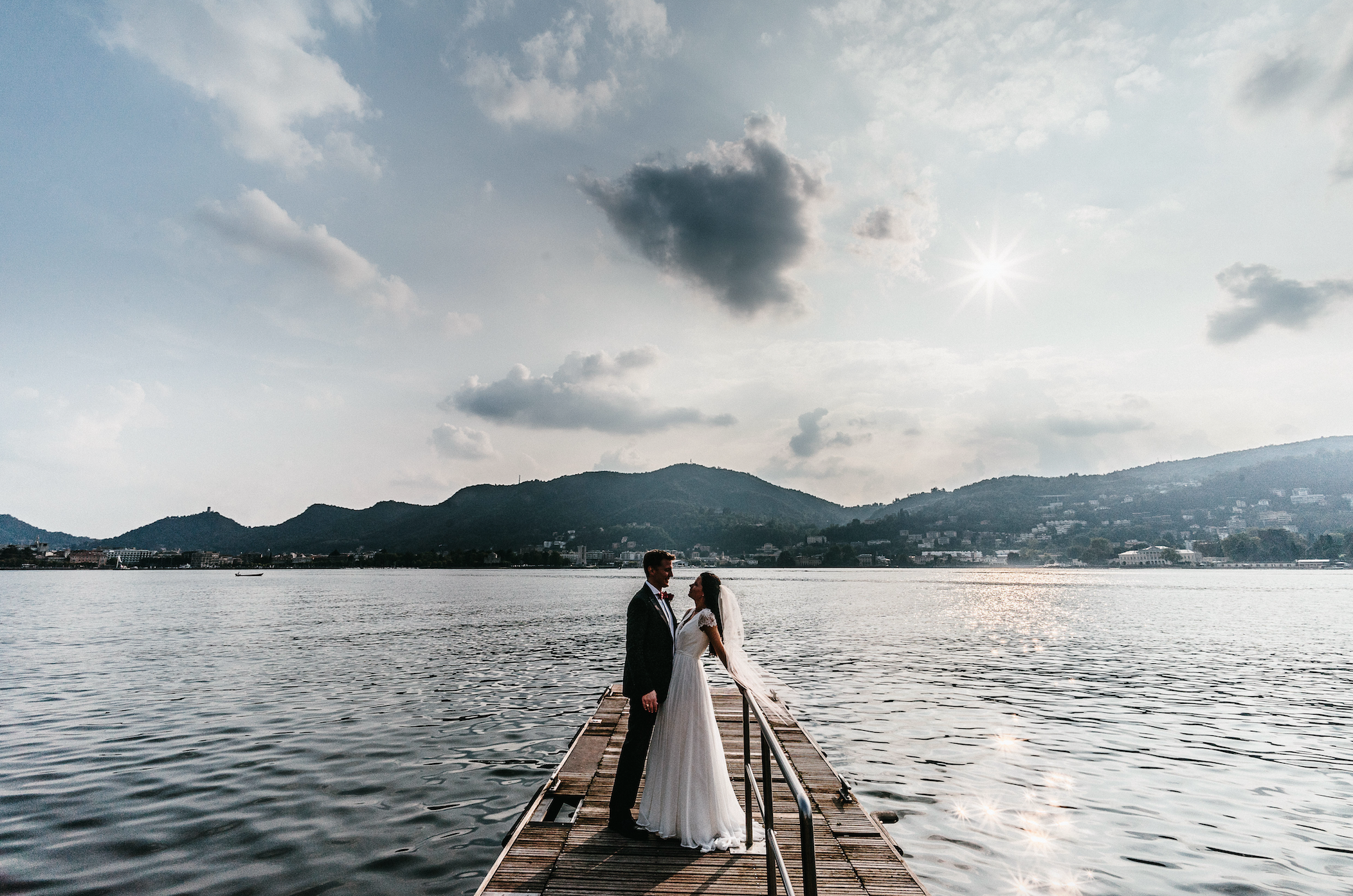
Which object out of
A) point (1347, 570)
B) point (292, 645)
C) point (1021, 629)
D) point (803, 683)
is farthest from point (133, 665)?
point (1347, 570)

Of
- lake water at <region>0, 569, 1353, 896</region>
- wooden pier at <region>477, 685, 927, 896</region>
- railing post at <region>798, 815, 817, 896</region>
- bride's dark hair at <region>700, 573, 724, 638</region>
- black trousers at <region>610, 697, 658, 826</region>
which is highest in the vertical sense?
bride's dark hair at <region>700, 573, 724, 638</region>

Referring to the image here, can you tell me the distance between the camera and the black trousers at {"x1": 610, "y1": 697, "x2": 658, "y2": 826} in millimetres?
7504

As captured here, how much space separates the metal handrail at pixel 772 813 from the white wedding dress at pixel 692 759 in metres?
0.36

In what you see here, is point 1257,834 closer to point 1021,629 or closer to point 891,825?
point 891,825

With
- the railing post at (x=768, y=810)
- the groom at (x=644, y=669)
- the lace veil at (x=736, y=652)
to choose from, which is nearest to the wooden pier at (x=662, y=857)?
the groom at (x=644, y=669)

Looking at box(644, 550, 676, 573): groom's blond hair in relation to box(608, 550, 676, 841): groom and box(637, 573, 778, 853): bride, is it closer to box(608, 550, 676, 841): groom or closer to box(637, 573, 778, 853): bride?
box(608, 550, 676, 841): groom

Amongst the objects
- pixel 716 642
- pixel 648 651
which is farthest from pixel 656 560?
pixel 716 642

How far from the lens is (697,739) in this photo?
281 inches

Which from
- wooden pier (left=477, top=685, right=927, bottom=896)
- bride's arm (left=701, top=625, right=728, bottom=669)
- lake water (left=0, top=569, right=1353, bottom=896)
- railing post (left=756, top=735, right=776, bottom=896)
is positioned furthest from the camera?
lake water (left=0, top=569, right=1353, bottom=896)

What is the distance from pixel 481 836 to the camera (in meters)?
9.48

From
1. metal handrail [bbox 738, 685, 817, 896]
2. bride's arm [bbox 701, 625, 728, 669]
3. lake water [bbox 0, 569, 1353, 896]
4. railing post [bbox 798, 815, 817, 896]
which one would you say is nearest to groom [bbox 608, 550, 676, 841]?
bride's arm [bbox 701, 625, 728, 669]

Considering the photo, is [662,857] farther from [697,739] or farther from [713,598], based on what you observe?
[713,598]

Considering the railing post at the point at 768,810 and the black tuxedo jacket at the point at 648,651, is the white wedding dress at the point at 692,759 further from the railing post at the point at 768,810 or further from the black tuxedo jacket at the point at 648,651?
the railing post at the point at 768,810

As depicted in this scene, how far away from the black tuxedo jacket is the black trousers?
365mm
